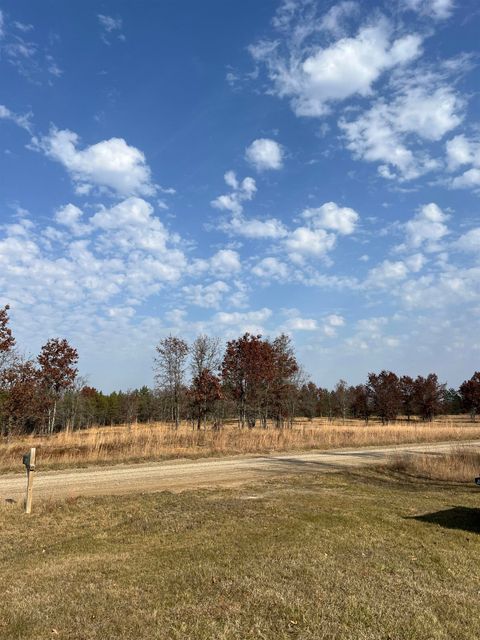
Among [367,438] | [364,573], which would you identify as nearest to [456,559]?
[364,573]

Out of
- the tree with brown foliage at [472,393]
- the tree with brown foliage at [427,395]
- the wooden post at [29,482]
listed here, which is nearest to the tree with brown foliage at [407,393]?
the tree with brown foliage at [427,395]

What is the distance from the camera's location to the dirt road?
13.1m

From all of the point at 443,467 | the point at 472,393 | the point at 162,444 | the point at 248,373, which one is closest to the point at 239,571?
the point at 443,467

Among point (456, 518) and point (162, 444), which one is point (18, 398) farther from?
point (456, 518)

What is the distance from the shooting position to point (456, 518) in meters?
9.70

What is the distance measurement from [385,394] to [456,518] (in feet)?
173

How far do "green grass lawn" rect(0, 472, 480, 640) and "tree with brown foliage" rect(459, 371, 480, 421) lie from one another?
217 ft

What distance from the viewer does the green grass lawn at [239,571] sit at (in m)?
4.48

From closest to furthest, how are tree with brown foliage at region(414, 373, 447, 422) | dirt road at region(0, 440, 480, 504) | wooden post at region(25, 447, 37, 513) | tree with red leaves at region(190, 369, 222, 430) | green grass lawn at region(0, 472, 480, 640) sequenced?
green grass lawn at region(0, 472, 480, 640) < wooden post at region(25, 447, 37, 513) < dirt road at region(0, 440, 480, 504) < tree with red leaves at region(190, 369, 222, 430) < tree with brown foliage at region(414, 373, 447, 422)

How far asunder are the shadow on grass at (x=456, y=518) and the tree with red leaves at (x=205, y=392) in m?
24.3

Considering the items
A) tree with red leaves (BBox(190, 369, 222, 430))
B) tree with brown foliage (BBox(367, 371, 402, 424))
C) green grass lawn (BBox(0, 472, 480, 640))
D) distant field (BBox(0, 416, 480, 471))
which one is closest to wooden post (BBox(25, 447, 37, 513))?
green grass lawn (BBox(0, 472, 480, 640))

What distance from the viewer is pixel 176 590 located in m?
5.28

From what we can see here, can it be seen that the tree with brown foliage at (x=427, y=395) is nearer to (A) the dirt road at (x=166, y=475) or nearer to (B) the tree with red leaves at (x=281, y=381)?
(B) the tree with red leaves at (x=281, y=381)

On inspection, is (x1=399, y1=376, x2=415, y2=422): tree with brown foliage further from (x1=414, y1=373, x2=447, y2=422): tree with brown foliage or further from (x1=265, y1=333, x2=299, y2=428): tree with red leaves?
(x1=265, y1=333, x2=299, y2=428): tree with red leaves
